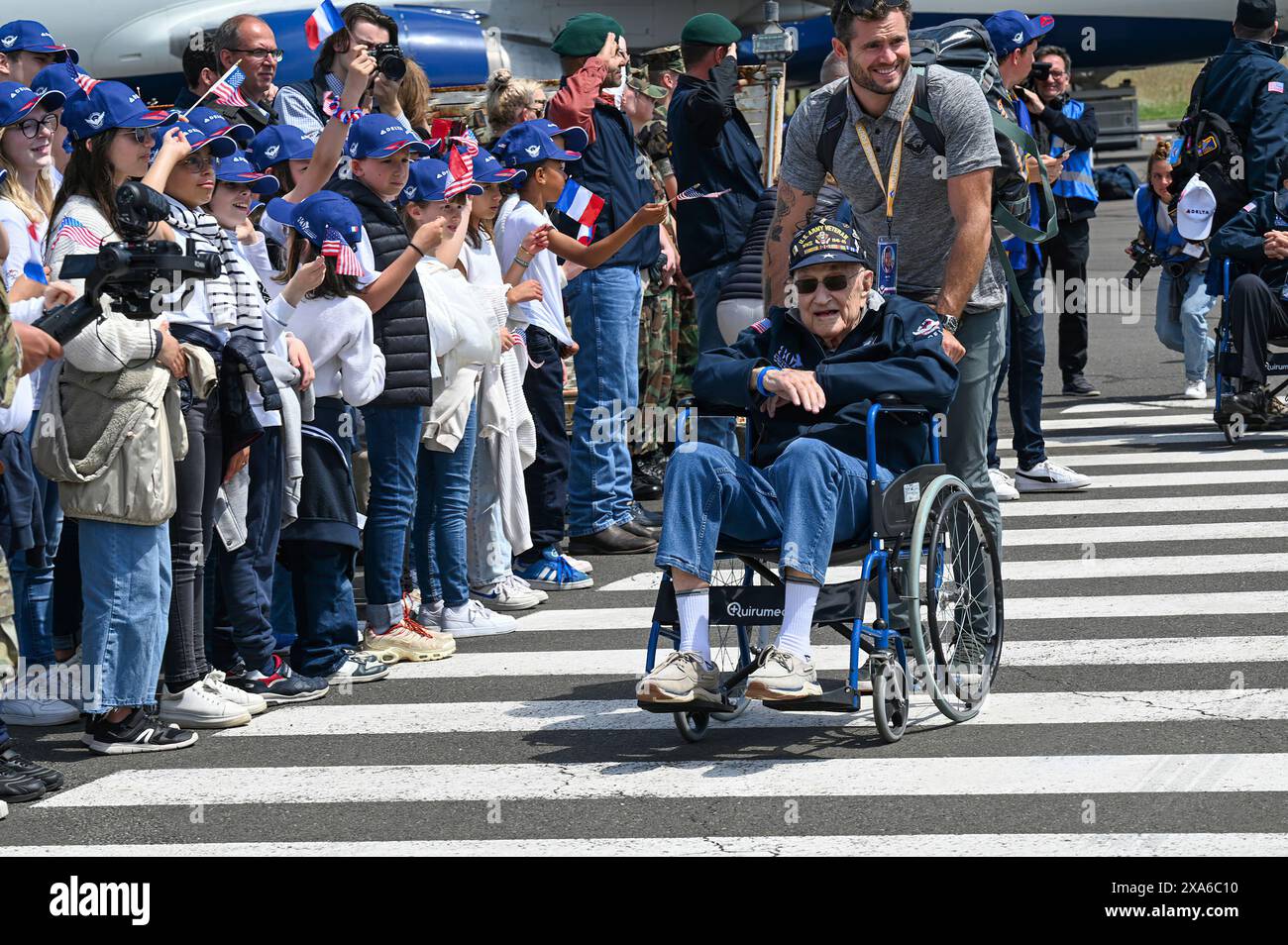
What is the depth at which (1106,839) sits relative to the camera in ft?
14.7

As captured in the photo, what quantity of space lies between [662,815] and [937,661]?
109 cm

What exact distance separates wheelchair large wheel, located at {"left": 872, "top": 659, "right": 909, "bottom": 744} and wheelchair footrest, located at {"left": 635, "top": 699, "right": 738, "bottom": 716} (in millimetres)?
445

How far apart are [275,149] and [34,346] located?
249cm

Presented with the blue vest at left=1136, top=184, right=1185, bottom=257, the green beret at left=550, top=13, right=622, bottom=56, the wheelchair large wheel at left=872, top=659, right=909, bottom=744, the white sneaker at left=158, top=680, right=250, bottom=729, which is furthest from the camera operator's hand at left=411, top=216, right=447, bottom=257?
the blue vest at left=1136, top=184, right=1185, bottom=257

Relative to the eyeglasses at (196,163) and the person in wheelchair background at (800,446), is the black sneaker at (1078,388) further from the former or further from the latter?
the eyeglasses at (196,163)

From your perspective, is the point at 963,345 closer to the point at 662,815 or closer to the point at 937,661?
the point at 937,661

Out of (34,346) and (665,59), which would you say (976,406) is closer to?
(34,346)

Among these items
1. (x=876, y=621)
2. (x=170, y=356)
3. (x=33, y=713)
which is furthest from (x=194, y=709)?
(x=876, y=621)

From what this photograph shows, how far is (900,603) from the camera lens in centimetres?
547

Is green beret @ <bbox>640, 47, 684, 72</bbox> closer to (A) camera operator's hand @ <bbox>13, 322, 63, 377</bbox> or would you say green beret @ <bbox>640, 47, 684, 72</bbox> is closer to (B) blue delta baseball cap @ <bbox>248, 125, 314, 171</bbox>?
(B) blue delta baseball cap @ <bbox>248, 125, 314, 171</bbox>

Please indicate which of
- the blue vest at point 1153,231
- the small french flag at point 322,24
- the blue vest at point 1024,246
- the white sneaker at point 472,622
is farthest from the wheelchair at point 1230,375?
the small french flag at point 322,24

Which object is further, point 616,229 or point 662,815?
point 616,229

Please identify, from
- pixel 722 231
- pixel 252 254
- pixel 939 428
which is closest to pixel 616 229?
pixel 722 231

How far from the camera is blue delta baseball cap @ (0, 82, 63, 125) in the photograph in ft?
20.2
